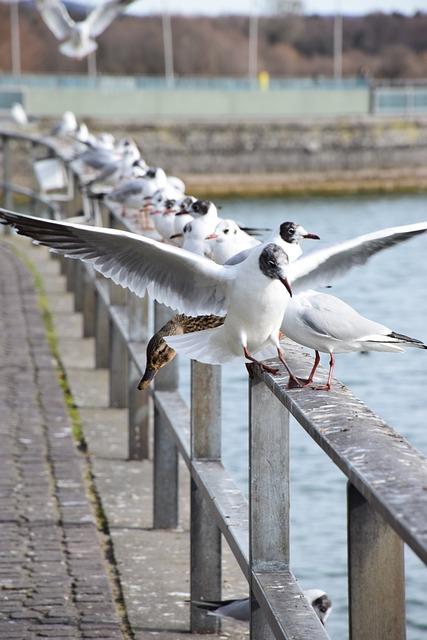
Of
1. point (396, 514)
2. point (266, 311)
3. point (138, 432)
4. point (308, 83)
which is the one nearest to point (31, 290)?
point (138, 432)

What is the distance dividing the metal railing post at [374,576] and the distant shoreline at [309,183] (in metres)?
39.4

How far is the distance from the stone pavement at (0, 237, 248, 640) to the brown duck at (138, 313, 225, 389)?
2.03 ft

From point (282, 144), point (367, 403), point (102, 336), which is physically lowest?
point (367, 403)

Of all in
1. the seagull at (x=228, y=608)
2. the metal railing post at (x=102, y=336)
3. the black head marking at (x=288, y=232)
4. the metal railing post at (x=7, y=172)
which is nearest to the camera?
the black head marking at (x=288, y=232)

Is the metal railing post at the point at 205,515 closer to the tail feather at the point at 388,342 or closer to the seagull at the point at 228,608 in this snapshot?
the seagull at the point at 228,608

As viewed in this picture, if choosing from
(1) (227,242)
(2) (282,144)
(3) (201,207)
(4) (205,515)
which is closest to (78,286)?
(3) (201,207)

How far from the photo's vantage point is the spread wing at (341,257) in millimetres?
3545

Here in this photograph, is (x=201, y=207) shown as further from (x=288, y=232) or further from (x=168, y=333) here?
(x=288, y=232)

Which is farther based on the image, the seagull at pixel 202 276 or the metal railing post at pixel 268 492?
the seagull at pixel 202 276

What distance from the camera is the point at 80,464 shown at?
19.8 feet

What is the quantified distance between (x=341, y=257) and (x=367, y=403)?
9.68 m

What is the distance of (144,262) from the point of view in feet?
12.9

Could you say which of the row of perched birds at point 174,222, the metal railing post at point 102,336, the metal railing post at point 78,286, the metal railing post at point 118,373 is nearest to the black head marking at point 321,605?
the row of perched birds at point 174,222

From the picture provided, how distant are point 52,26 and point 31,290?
1085 centimetres
